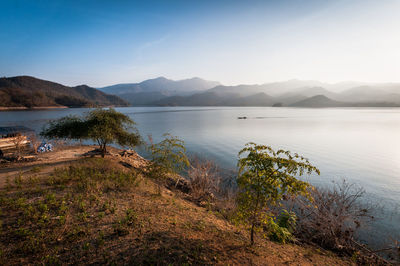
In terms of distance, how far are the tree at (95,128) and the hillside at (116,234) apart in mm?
6830

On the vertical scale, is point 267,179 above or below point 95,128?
below

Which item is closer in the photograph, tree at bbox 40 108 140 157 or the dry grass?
the dry grass

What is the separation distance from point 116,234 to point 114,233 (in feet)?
0.28

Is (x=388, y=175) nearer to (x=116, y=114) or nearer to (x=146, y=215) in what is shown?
(x=146, y=215)

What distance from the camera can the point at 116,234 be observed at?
5277mm

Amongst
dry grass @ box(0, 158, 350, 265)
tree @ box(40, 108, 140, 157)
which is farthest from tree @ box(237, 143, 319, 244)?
tree @ box(40, 108, 140, 157)

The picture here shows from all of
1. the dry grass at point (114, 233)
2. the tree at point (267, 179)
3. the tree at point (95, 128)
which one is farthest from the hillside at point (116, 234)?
the tree at point (95, 128)

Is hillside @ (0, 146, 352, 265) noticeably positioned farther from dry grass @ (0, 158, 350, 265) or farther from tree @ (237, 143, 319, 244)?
tree @ (237, 143, 319, 244)

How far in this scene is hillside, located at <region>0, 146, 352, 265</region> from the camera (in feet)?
14.6

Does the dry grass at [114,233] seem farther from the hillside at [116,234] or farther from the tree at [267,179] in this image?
the tree at [267,179]

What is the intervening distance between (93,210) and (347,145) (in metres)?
39.9

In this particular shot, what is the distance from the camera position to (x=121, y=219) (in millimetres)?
6070

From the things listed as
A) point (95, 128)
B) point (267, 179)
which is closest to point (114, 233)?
point (267, 179)

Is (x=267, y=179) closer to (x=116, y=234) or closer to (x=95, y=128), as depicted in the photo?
(x=116, y=234)
